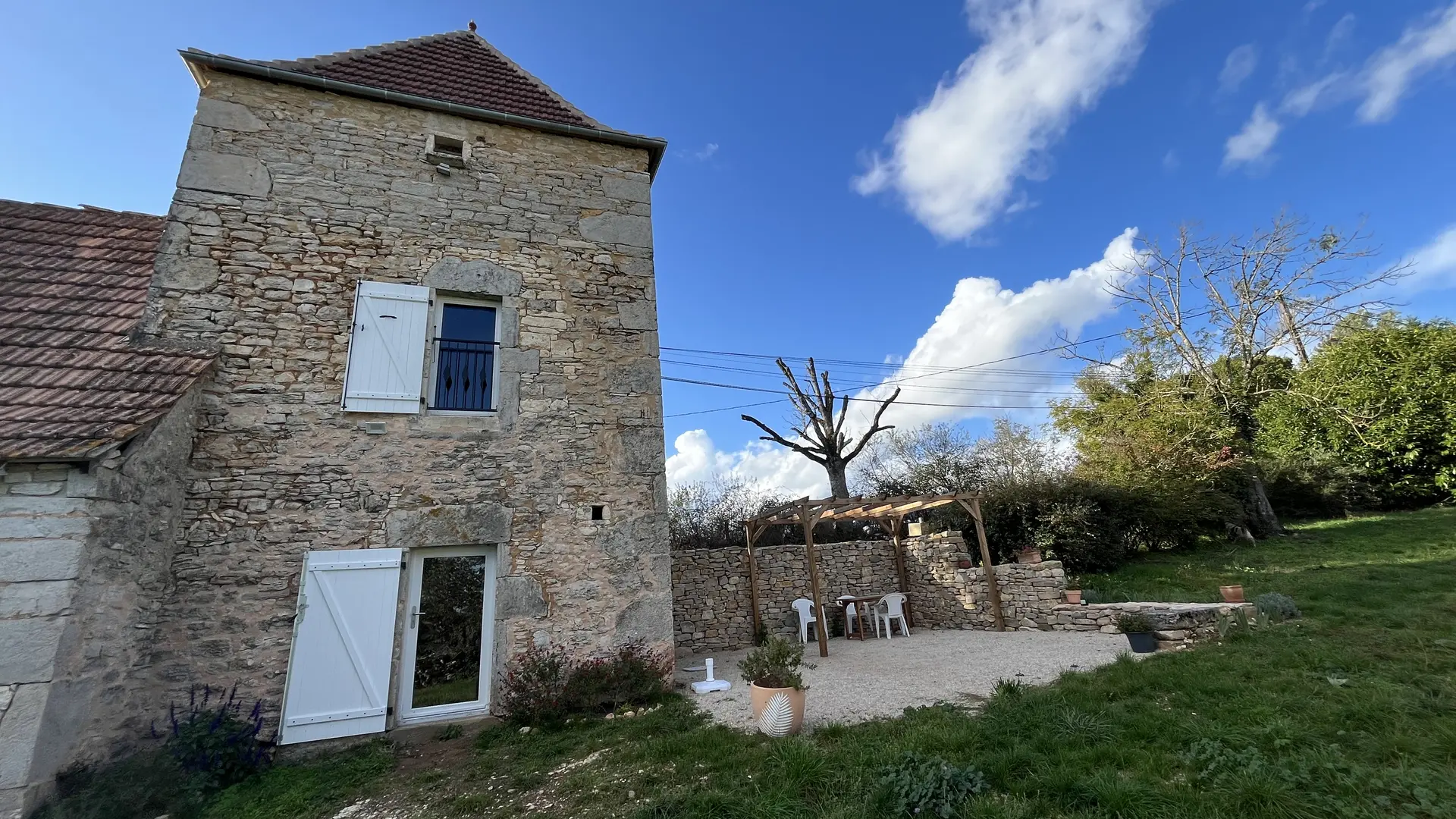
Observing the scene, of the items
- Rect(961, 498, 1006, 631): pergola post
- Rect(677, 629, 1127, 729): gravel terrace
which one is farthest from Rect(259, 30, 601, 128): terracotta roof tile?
Rect(961, 498, 1006, 631): pergola post

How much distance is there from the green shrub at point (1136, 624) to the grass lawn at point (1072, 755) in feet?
2.73

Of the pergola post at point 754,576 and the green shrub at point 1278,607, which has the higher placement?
the pergola post at point 754,576

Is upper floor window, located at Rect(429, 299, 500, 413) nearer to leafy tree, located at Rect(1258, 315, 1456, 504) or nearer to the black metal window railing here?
the black metal window railing

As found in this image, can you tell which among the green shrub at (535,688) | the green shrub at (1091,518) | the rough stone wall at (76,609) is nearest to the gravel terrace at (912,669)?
the green shrub at (535,688)

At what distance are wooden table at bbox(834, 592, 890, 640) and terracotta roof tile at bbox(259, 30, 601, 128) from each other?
25.9 ft

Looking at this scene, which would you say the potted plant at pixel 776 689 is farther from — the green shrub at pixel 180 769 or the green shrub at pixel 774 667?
the green shrub at pixel 180 769

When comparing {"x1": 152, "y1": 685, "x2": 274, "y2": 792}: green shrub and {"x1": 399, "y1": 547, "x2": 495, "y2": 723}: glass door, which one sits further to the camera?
{"x1": 399, "y1": 547, "x2": 495, "y2": 723}: glass door

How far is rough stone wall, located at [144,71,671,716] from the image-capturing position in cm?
461

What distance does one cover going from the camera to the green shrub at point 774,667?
13.8 feet

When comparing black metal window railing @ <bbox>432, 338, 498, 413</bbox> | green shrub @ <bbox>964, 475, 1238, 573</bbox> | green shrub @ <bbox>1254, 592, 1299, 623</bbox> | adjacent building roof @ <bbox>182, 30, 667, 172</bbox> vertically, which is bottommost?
green shrub @ <bbox>1254, 592, 1299, 623</bbox>

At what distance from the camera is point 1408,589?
6742 mm

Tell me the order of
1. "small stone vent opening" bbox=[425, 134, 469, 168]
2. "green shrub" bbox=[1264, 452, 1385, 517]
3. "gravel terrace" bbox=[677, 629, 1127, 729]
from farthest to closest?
"green shrub" bbox=[1264, 452, 1385, 517]
"small stone vent opening" bbox=[425, 134, 469, 168]
"gravel terrace" bbox=[677, 629, 1127, 729]

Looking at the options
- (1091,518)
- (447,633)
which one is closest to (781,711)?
(447,633)

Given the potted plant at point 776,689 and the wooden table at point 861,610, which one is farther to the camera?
the wooden table at point 861,610
